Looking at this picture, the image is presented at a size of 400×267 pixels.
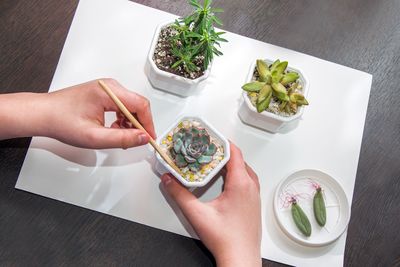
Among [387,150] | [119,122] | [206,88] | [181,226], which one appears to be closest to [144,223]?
[181,226]

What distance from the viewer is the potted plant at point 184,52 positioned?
85 cm

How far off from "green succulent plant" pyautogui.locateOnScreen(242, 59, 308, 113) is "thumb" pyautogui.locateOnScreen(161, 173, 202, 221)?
0.21m

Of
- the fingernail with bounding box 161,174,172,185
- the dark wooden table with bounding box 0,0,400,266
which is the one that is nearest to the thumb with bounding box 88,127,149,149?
the fingernail with bounding box 161,174,172,185

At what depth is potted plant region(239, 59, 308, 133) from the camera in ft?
2.89

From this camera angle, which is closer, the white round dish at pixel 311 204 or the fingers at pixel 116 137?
the fingers at pixel 116 137

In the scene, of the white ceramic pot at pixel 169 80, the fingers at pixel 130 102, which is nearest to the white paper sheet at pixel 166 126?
the white ceramic pot at pixel 169 80

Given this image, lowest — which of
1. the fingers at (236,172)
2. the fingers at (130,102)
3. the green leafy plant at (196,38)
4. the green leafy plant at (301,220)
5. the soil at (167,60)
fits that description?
the green leafy plant at (301,220)

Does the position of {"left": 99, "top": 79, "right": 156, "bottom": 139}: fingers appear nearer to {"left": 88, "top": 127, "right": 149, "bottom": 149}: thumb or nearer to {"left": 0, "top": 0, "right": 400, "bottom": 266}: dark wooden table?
{"left": 88, "top": 127, "right": 149, "bottom": 149}: thumb

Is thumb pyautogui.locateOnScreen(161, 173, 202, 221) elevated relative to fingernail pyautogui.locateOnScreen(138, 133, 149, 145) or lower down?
lower down

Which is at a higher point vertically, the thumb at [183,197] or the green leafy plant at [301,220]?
the thumb at [183,197]

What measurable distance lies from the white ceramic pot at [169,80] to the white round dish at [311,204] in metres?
0.28

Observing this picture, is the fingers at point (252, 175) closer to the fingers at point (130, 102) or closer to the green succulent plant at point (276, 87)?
the green succulent plant at point (276, 87)

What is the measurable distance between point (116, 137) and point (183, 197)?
0.59 ft

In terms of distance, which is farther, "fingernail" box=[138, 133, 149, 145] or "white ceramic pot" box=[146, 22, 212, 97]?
"white ceramic pot" box=[146, 22, 212, 97]
